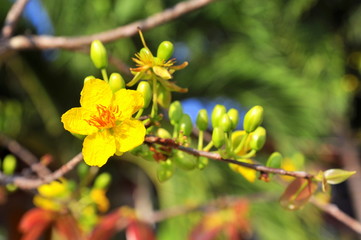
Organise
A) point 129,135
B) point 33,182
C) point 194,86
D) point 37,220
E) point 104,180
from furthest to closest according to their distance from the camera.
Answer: point 194,86 → point 37,220 → point 104,180 → point 33,182 → point 129,135

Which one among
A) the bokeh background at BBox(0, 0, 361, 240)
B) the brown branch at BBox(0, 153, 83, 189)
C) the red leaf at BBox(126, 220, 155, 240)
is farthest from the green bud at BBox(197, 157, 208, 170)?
the bokeh background at BBox(0, 0, 361, 240)

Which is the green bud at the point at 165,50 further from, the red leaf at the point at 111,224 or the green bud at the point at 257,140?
the red leaf at the point at 111,224

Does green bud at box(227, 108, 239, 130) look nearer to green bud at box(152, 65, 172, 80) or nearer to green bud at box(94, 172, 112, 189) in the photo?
green bud at box(152, 65, 172, 80)

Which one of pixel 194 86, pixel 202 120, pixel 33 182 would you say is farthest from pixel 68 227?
pixel 194 86

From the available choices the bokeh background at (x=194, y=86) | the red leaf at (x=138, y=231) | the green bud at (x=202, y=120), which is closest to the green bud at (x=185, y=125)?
the green bud at (x=202, y=120)

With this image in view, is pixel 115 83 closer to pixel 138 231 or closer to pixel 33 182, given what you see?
pixel 33 182

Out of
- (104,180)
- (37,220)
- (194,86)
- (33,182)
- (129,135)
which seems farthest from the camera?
(194,86)

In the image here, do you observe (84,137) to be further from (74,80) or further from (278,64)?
(278,64)
